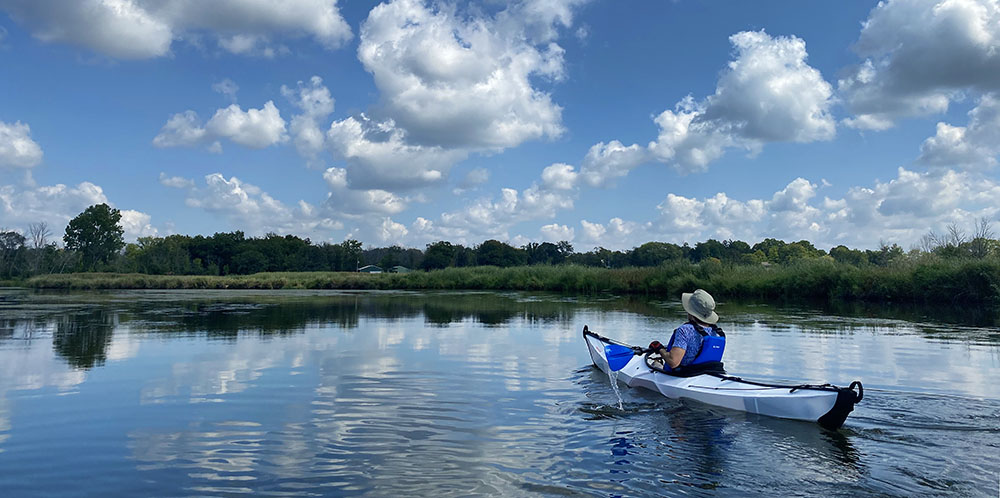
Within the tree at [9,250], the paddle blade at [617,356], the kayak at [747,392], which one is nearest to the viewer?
the kayak at [747,392]

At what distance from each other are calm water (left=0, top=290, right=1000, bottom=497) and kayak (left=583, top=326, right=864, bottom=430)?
0.64 feet

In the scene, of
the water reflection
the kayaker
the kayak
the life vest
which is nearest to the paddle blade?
the kayak

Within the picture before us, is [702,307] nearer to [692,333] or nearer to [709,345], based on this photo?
[692,333]

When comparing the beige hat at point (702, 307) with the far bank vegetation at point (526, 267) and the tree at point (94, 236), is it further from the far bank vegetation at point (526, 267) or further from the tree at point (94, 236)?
the tree at point (94, 236)

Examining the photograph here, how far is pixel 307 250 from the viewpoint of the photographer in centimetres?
10212

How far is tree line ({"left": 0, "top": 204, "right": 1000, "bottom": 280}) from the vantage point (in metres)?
77.5

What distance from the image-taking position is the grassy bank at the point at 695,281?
27.0 m

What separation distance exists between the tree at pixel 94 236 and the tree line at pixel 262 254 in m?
0.11

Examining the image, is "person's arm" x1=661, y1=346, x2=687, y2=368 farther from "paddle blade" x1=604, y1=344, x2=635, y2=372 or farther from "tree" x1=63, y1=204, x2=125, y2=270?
"tree" x1=63, y1=204, x2=125, y2=270

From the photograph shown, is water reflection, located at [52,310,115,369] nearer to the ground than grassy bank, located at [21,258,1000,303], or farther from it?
nearer to the ground

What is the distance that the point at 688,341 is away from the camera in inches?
338

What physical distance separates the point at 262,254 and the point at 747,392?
9276cm

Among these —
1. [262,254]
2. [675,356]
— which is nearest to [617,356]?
[675,356]

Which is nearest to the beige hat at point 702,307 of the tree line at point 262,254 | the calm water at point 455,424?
the calm water at point 455,424
